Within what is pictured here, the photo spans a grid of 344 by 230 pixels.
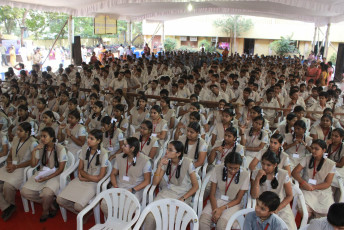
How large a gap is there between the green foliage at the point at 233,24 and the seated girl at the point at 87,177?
25373mm

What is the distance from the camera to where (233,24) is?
27078mm

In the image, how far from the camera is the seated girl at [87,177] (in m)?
3.08

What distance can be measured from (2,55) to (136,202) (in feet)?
53.8

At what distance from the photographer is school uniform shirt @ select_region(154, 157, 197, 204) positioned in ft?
9.95

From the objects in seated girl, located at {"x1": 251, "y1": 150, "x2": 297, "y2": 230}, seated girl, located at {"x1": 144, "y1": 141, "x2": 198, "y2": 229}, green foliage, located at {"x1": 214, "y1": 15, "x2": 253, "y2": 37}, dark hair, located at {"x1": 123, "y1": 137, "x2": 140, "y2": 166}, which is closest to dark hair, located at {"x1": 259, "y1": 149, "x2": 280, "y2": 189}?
seated girl, located at {"x1": 251, "y1": 150, "x2": 297, "y2": 230}

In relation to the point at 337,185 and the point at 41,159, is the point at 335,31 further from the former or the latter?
the point at 41,159

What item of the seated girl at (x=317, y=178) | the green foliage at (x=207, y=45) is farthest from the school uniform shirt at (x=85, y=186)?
the green foliage at (x=207, y=45)

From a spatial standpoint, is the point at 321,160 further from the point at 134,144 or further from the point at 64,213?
the point at 64,213

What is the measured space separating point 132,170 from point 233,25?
2640 cm

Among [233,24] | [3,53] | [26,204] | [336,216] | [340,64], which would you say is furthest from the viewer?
[233,24]

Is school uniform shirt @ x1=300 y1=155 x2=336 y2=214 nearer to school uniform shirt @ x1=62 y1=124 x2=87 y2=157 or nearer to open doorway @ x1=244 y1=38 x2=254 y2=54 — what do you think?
school uniform shirt @ x1=62 y1=124 x2=87 y2=157

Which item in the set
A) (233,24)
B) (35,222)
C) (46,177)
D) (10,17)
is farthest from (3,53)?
(233,24)

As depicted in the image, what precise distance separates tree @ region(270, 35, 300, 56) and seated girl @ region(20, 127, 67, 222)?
939 inches

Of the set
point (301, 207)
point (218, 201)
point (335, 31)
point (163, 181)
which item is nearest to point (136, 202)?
point (163, 181)
